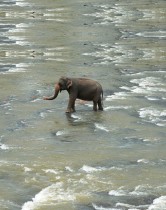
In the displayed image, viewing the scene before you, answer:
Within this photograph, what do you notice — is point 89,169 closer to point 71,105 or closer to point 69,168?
point 69,168

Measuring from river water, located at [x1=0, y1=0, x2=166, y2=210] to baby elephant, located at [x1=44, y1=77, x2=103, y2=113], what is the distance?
0.28 m

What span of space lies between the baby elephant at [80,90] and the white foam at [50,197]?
5.71 metres

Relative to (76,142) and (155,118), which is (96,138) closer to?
(76,142)

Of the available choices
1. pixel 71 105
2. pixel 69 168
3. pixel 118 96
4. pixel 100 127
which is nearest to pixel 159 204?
pixel 69 168

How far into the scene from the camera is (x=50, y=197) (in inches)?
499

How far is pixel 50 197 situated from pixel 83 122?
17.8 feet

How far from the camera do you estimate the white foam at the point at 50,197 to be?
12323 mm

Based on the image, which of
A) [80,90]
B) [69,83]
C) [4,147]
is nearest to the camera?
[4,147]

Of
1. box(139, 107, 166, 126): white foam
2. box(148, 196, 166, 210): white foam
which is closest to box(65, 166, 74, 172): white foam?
box(148, 196, 166, 210): white foam

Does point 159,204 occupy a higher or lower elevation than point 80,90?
lower

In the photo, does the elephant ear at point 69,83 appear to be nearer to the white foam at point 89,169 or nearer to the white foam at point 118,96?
the white foam at point 118,96

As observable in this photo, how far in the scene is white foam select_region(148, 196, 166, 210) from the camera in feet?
39.7

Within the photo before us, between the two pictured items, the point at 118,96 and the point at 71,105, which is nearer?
the point at 71,105

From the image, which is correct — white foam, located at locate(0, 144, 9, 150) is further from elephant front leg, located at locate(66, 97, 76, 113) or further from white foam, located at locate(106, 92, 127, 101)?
white foam, located at locate(106, 92, 127, 101)
